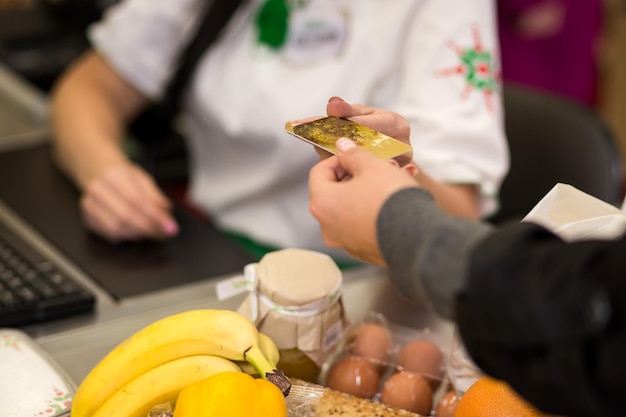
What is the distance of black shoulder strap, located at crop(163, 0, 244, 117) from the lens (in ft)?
4.33

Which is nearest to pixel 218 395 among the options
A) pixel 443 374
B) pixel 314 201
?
pixel 314 201

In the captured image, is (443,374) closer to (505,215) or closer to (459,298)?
(459,298)

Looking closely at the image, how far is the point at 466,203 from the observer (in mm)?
1077

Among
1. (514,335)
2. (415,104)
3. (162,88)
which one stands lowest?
(162,88)

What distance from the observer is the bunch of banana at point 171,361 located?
0.67 metres

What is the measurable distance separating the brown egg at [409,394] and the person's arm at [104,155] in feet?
1.74

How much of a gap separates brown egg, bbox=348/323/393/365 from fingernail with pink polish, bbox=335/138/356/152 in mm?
225

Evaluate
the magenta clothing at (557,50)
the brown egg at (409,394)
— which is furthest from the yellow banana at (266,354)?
the magenta clothing at (557,50)

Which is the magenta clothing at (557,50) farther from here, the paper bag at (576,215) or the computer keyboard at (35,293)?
the paper bag at (576,215)

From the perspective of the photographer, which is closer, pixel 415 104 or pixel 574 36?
Result: pixel 415 104

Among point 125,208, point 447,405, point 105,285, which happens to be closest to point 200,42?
point 125,208

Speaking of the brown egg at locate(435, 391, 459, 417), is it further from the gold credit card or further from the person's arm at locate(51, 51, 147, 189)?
the person's arm at locate(51, 51, 147, 189)

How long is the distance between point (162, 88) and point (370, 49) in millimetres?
380

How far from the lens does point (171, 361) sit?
0.69 meters
